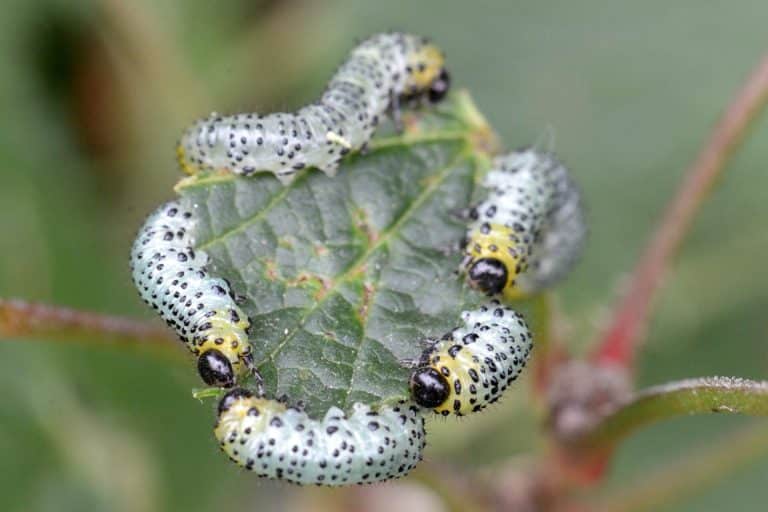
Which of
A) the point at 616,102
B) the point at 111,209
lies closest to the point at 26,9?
the point at 111,209

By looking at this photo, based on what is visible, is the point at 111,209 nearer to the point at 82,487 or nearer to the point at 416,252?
the point at 82,487

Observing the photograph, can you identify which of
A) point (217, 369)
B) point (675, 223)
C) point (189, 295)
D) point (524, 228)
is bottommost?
Answer: point (217, 369)

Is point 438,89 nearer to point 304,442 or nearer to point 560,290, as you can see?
point 304,442

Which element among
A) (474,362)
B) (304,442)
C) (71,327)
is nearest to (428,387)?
(474,362)

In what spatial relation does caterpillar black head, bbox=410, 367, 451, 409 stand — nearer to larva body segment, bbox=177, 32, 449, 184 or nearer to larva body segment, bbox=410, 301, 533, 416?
larva body segment, bbox=410, 301, 533, 416

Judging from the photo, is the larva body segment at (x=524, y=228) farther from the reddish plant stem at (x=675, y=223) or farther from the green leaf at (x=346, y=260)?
the reddish plant stem at (x=675, y=223)
